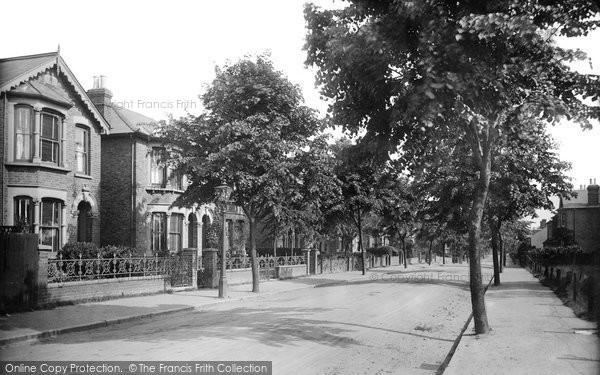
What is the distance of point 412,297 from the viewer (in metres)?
17.5

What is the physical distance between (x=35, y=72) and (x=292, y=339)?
54.2ft

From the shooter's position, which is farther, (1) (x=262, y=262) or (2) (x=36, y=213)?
(1) (x=262, y=262)

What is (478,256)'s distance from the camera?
998 centimetres

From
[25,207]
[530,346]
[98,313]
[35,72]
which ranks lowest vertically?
[98,313]

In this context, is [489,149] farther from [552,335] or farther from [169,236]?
[169,236]

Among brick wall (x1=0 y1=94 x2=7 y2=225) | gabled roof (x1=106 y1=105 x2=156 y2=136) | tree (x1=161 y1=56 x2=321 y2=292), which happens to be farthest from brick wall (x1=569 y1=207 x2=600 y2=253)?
brick wall (x1=0 y1=94 x2=7 y2=225)

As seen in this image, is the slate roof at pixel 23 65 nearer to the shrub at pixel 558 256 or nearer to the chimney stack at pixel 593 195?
the shrub at pixel 558 256

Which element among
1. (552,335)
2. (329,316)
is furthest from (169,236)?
(552,335)

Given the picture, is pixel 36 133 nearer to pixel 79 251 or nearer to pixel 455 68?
pixel 79 251

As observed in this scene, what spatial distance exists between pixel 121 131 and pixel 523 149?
19082mm

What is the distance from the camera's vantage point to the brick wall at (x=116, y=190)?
25.3 m

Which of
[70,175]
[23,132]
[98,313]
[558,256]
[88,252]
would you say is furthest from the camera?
[558,256]

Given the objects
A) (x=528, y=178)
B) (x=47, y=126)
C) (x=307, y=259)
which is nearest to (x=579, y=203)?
(x=307, y=259)

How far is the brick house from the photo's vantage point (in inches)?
741
